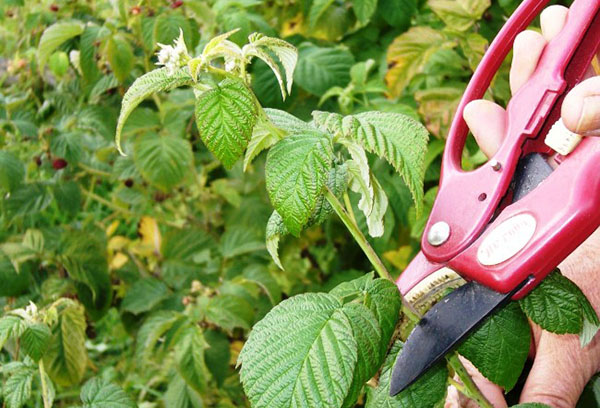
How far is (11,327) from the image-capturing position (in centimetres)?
100

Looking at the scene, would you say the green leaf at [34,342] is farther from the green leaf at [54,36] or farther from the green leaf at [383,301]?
the green leaf at [54,36]

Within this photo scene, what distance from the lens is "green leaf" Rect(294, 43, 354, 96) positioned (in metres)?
1.62

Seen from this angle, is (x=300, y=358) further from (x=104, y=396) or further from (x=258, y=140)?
(x=104, y=396)

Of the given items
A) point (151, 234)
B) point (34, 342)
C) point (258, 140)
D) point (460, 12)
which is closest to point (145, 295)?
point (151, 234)

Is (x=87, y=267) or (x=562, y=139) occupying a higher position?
(x=562, y=139)

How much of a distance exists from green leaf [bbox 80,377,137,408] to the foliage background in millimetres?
370

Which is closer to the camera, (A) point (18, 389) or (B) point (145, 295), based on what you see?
(A) point (18, 389)

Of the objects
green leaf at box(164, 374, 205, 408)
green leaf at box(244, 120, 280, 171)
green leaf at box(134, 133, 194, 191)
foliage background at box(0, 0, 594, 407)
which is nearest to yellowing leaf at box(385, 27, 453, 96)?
foliage background at box(0, 0, 594, 407)

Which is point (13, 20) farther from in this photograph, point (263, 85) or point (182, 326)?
point (182, 326)

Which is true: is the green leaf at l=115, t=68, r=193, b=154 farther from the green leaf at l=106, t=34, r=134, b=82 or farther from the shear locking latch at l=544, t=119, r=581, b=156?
the green leaf at l=106, t=34, r=134, b=82

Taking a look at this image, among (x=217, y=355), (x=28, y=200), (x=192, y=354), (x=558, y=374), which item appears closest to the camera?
(x=558, y=374)

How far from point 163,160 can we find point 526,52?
94cm

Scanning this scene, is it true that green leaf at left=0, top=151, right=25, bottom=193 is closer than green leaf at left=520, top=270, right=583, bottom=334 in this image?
No

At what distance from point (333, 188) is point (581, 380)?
0.44 meters
